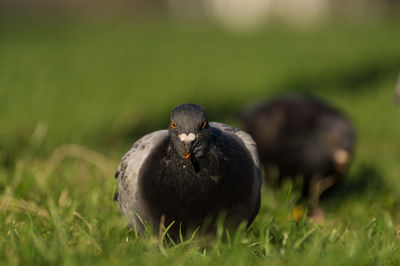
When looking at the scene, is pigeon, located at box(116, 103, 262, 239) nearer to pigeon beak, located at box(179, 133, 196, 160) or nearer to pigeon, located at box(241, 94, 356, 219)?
pigeon beak, located at box(179, 133, 196, 160)

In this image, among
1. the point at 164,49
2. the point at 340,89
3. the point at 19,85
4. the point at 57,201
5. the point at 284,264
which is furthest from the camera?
the point at 164,49

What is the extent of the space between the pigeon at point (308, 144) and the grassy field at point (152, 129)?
248 mm

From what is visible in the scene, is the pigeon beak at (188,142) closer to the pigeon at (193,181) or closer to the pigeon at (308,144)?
the pigeon at (193,181)

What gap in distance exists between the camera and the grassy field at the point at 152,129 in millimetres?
2506

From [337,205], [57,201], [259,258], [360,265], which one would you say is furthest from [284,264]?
[337,205]

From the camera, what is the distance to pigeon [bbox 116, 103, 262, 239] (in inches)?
101

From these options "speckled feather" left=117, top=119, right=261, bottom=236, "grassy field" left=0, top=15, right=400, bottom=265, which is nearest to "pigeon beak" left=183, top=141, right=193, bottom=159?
"speckled feather" left=117, top=119, right=261, bottom=236

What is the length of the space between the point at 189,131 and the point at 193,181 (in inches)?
11.4

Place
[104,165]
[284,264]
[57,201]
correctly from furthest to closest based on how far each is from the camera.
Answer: [104,165], [57,201], [284,264]

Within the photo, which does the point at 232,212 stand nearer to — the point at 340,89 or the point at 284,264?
the point at 284,264

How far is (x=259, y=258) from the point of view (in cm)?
247

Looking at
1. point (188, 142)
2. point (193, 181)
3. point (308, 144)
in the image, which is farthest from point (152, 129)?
point (188, 142)

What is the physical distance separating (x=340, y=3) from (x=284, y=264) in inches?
1646

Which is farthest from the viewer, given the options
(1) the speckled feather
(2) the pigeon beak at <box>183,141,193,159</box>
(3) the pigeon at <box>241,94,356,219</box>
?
(3) the pigeon at <box>241,94,356,219</box>
